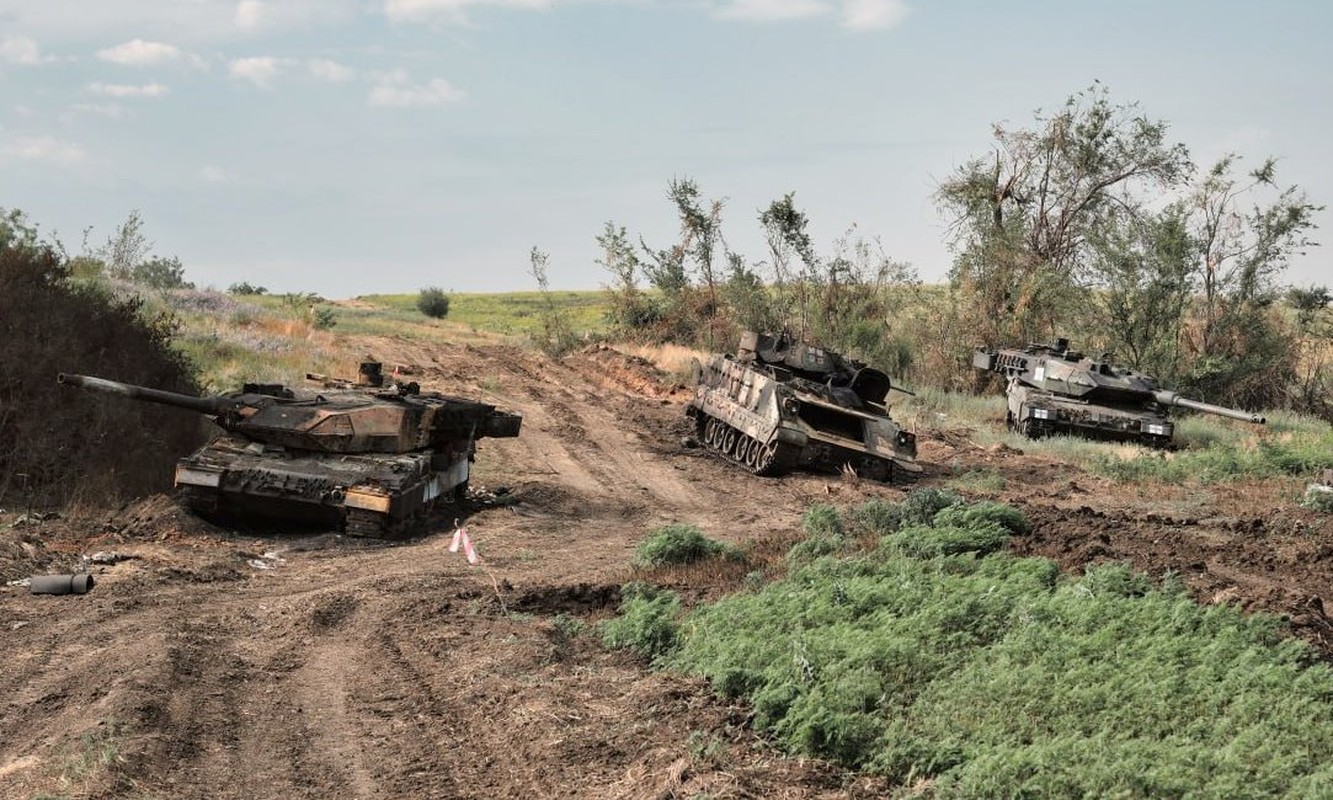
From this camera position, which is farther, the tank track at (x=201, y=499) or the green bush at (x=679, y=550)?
the tank track at (x=201, y=499)

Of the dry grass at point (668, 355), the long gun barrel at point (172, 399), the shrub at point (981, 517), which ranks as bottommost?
Answer: the shrub at point (981, 517)

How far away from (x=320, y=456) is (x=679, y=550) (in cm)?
424

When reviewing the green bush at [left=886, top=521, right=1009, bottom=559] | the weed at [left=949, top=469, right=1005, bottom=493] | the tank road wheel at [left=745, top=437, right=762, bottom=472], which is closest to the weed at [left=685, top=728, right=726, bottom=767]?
the green bush at [left=886, top=521, right=1009, bottom=559]

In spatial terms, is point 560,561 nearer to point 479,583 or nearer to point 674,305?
point 479,583

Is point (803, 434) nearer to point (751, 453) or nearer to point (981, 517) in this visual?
point (751, 453)

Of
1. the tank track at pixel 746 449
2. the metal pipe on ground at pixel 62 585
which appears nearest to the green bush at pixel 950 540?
the metal pipe on ground at pixel 62 585

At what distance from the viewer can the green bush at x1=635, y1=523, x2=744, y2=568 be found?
11594 mm

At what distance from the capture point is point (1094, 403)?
969 inches

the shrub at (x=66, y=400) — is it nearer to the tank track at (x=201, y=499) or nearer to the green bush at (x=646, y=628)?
the tank track at (x=201, y=499)

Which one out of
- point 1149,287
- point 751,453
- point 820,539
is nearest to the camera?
point 820,539

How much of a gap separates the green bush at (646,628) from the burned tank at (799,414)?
394 inches

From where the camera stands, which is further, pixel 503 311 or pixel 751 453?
pixel 503 311

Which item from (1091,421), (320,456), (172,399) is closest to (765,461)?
(1091,421)

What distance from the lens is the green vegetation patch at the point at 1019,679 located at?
18.4 feet
